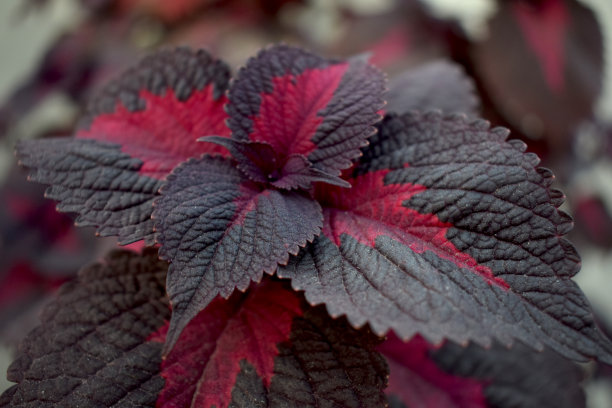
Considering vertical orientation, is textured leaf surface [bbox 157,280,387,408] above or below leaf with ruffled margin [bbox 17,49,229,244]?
below

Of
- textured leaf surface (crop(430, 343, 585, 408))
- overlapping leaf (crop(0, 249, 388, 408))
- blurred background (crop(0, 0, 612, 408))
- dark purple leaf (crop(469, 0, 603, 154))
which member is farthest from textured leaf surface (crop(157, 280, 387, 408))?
dark purple leaf (crop(469, 0, 603, 154))

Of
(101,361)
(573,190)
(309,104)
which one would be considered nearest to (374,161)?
(309,104)

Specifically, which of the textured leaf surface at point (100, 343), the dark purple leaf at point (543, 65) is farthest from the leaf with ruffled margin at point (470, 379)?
the dark purple leaf at point (543, 65)

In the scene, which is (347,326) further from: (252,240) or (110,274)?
(110,274)

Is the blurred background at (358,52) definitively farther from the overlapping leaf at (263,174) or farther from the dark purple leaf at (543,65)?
the overlapping leaf at (263,174)

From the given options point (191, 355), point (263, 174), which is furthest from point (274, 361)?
point (263, 174)

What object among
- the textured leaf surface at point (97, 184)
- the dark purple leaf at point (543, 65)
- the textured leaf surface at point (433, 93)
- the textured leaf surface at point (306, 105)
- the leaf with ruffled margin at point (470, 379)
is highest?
the dark purple leaf at point (543, 65)

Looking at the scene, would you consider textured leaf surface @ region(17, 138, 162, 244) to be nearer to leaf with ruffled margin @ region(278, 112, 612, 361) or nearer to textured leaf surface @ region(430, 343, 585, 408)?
leaf with ruffled margin @ region(278, 112, 612, 361)
